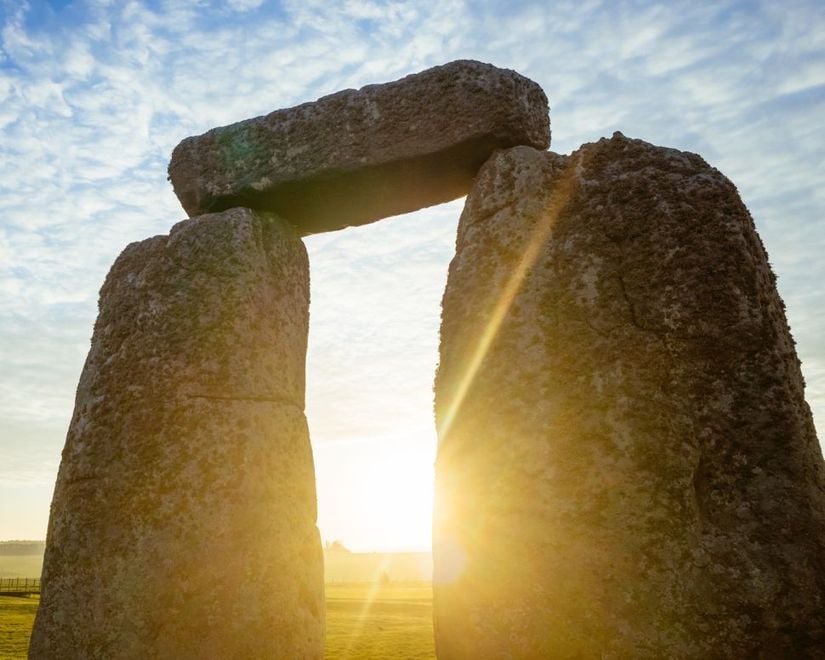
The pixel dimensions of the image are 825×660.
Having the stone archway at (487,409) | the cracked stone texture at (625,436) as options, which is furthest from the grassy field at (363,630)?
the cracked stone texture at (625,436)

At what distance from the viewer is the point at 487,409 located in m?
2.94

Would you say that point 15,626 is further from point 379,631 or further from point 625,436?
point 625,436

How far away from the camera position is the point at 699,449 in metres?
2.56

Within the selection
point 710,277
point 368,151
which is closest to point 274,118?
point 368,151

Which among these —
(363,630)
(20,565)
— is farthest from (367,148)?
(20,565)

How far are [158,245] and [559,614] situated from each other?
3101mm

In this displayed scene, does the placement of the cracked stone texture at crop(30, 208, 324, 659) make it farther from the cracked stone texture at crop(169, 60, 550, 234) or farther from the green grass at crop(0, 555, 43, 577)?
the green grass at crop(0, 555, 43, 577)

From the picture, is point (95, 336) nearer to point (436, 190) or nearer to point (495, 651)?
point (436, 190)

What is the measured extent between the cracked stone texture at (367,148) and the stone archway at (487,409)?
0.02 m

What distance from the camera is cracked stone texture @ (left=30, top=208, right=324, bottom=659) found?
335cm

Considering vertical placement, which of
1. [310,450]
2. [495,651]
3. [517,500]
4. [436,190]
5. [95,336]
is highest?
[436,190]

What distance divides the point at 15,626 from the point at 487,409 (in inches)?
671

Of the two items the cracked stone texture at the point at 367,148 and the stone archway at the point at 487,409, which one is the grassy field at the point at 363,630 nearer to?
the stone archway at the point at 487,409

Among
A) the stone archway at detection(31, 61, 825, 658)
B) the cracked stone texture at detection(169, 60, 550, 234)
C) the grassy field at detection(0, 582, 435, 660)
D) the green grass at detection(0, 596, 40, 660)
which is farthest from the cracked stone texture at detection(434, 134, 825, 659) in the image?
the grassy field at detection(0, 582, 435, 660)
